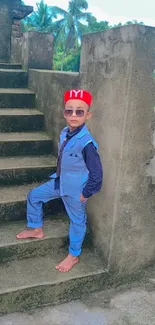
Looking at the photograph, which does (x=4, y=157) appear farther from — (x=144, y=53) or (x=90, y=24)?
(x=90, y=24)

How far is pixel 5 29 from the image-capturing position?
27.5ft

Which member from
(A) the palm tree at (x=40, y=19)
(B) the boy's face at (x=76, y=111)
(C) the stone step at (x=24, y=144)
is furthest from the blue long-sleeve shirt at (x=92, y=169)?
(A) the palm tree at (x=40, y=19)

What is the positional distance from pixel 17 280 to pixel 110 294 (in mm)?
841

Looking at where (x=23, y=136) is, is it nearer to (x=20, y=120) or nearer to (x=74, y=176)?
(x=20, y=120)

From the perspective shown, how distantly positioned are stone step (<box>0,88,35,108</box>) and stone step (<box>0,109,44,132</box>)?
17 cm

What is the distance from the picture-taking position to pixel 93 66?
300cm

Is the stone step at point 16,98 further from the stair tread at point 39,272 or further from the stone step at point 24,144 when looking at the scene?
the stair tread at point 39,272

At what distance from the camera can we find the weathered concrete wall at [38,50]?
4.83 metres

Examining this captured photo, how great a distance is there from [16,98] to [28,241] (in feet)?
7.49

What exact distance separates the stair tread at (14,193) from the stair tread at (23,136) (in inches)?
24.2

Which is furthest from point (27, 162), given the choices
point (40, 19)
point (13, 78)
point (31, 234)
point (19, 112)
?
point (40, 19)

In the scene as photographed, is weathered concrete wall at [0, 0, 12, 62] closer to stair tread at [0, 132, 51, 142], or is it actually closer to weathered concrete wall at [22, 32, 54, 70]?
weathered concrete wall at [22, 32, 54, 70]

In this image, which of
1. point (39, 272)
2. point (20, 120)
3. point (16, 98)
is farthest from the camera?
point (16, 98)

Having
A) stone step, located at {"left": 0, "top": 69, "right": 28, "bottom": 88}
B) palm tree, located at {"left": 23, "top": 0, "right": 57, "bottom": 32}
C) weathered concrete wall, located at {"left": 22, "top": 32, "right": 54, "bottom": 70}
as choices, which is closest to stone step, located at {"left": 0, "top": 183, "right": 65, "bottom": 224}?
stone step, located at {"left": 0, "top": 69, "right": 28, "bottom": 88}
